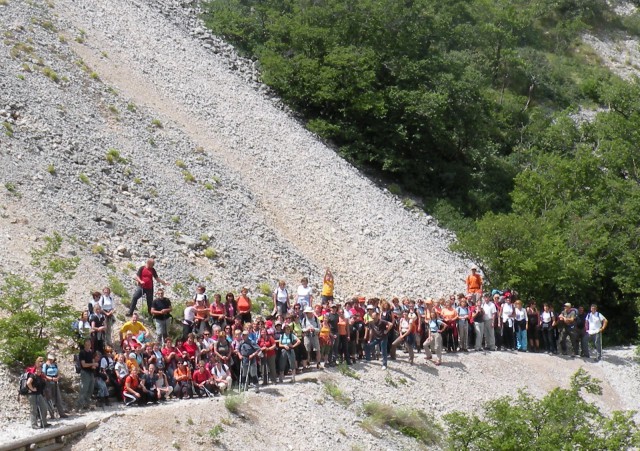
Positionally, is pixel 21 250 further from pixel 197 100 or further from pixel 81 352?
pixel 197 100

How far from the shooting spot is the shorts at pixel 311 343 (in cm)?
2170

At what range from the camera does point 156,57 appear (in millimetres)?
39156

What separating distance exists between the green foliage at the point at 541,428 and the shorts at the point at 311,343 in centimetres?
334

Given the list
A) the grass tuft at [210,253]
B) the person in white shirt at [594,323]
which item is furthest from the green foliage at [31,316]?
the person in white shirt at [594,323]

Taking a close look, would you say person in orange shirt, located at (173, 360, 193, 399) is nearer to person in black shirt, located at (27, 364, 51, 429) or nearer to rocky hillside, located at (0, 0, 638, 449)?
rocky hillside, located at (0, 0, 638, 449)

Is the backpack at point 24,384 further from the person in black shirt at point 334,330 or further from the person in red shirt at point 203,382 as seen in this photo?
the person in black shirt at point 334,330

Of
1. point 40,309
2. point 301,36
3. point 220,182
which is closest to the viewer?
point 40,309

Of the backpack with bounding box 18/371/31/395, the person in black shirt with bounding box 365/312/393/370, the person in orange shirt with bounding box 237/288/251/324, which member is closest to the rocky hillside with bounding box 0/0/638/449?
the person in black shirt with bounding box 365/312/393/370

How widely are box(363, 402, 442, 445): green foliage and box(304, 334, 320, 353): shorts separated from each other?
1736 mm

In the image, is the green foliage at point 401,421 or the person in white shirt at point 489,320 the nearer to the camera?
the green foliage at point 401,421

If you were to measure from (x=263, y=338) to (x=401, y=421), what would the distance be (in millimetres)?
3728

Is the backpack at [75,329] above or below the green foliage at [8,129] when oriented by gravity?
below

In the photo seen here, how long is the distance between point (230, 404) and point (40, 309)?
176 inches

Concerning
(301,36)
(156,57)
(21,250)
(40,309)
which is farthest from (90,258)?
(301,36)
